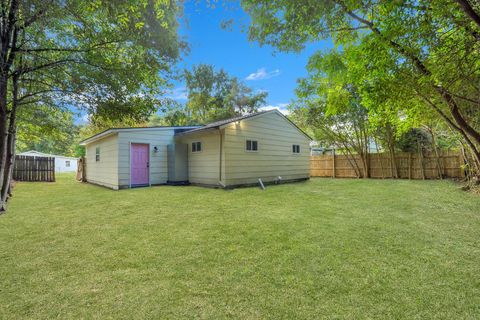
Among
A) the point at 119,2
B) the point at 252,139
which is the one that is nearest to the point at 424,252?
the point at 119,2


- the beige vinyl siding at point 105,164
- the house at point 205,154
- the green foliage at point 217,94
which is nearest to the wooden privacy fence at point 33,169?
the beige vinyl siding at point 105,164

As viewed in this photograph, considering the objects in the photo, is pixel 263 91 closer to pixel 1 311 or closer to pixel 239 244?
pixel 239 244

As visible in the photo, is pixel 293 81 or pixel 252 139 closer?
pixel 252 139

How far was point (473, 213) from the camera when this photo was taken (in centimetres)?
467

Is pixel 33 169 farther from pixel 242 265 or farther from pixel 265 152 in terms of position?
pixel 242 265

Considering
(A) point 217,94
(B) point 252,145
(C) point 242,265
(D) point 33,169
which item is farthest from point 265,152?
(D) point 33,169

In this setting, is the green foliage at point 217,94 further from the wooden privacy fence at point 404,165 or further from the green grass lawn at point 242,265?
the green grass lawn at point 242,265

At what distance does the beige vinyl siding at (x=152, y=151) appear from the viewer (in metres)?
9.23

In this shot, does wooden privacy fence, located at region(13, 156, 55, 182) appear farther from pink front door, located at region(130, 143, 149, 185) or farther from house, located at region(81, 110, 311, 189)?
pink front door, located at region(130, 143, 149, 185)

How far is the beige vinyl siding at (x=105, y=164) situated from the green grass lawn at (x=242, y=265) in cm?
480

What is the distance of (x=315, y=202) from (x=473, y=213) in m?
3.14

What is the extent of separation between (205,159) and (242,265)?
7117mm

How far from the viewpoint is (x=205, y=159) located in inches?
369

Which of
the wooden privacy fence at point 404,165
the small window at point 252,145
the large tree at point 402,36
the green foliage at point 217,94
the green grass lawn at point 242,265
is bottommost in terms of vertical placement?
the green grass lawn at point 242,265
